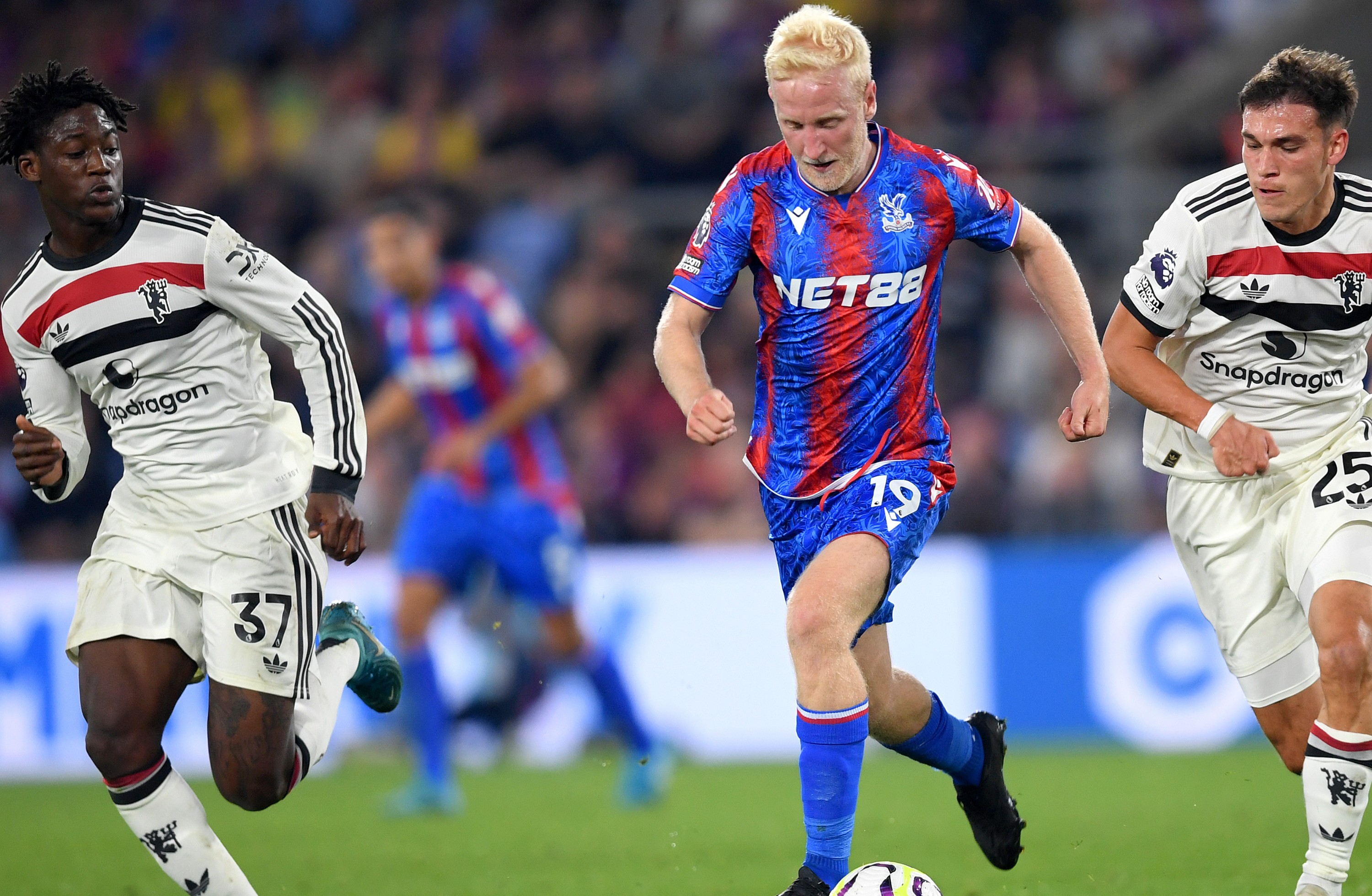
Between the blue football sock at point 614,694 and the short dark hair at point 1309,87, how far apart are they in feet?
16.4

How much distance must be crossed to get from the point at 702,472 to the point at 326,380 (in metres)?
7.45

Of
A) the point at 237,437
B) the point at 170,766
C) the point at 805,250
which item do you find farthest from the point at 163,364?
the point at 805,250

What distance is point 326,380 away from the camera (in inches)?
203

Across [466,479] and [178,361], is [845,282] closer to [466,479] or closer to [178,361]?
[178,361]

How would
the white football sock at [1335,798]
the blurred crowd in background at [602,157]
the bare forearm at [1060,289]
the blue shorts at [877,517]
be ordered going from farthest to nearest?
the blurred crowd in background at [602,157], the bare forearm at [1060,289], the blue shorts at [877,517], the white football sock at [1335,798]

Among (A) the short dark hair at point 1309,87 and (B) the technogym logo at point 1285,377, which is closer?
(A) the short dark hair at point 1309,87

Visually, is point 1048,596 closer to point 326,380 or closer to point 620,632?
point 620,632

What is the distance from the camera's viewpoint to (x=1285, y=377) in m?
5.21

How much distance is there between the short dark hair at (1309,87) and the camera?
4.87m

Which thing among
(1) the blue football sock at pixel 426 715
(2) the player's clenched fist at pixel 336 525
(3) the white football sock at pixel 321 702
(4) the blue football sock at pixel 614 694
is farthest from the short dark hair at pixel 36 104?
(4) the blue football sock at pixel 614 694

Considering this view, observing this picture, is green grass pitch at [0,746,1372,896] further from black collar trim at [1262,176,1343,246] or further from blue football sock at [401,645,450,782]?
black collar trim at [1262,176,1343,246]

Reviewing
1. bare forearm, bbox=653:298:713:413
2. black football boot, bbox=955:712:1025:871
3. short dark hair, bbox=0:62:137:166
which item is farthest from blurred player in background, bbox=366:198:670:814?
short dark hair, bbox=0:62:137:166

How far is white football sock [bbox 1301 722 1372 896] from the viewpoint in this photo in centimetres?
469

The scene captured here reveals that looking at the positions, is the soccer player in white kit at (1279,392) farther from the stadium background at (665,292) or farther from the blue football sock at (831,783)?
the stadium background at (665,292)
